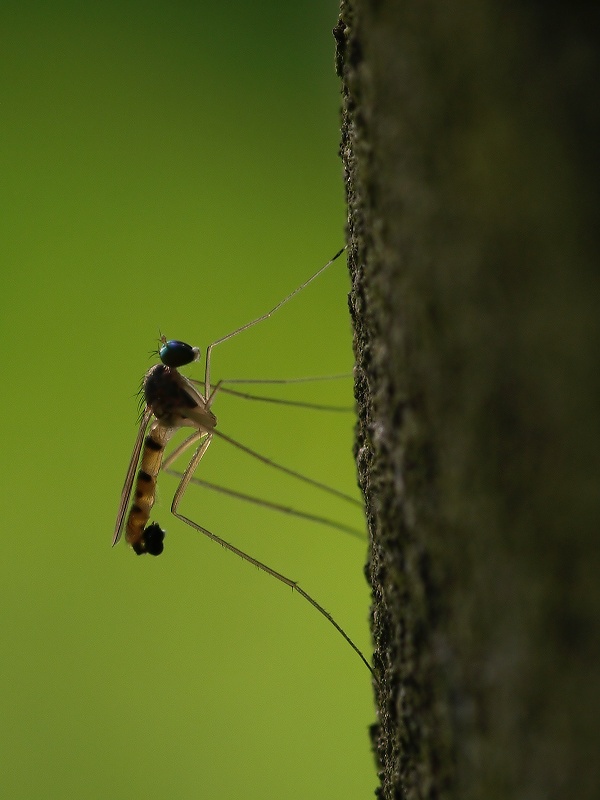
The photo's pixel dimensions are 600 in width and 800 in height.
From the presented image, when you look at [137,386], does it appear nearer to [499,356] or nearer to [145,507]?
[145,507]

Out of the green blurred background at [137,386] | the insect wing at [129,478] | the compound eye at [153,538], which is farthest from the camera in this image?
the green blurred background at [137,386]

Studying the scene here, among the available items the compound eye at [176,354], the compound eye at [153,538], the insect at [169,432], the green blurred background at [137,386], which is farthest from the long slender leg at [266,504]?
the green blurred background at [137,386]

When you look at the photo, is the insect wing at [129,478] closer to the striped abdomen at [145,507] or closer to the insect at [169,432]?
the insect at [169,432]

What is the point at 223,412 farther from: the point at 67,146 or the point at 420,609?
the point at 420,609

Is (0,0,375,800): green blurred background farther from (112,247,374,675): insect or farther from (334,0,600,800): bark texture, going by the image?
(334,0,600,800): bark texture

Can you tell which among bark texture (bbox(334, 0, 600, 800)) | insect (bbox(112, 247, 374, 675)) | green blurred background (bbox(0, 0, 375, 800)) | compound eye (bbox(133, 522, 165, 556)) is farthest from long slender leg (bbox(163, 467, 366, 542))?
bark texture (bbox(334, 0, 600, 800))
